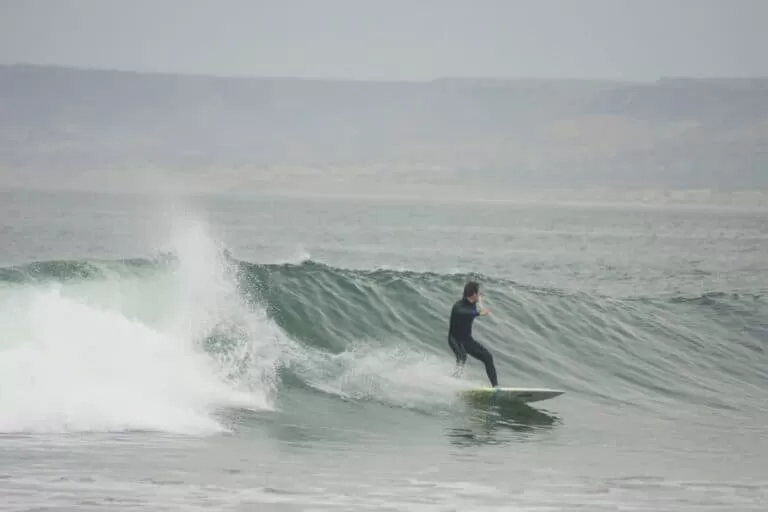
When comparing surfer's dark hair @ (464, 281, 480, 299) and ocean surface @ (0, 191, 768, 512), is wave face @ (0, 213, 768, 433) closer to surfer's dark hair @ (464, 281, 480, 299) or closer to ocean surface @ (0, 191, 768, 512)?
ocean surface @ (0, 191, 768, 512)

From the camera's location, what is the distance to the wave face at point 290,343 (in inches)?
623

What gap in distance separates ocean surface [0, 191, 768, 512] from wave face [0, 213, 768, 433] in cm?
4

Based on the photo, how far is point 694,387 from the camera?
23500 mm

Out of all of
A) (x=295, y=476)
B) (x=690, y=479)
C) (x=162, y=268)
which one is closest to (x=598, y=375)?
(x=162, y=268)

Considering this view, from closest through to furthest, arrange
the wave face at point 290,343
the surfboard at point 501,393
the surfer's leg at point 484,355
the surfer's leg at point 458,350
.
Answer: the wave face at point 290,343 < the surfboard at point 501,393 < the surfer's leg at point 484,355 < the surfer's leg at point 458,350

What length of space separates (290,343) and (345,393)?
2.53 metres

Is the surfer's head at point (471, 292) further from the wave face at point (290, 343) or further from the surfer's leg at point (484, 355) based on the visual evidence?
the wave face at point (290, 343)

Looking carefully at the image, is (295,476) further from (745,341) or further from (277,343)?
(745,341)

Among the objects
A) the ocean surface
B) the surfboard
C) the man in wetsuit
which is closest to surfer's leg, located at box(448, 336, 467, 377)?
the man in wetsuit

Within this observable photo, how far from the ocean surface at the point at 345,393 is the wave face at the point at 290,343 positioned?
0.14 ft

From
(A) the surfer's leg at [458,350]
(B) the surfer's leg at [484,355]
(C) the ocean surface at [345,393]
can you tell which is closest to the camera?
(C) the ocean surface at [345,393]

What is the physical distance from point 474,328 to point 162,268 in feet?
21.3

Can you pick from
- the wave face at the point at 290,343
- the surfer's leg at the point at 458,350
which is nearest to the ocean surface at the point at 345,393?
the wave face at the point at 290,343

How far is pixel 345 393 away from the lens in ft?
60.1
